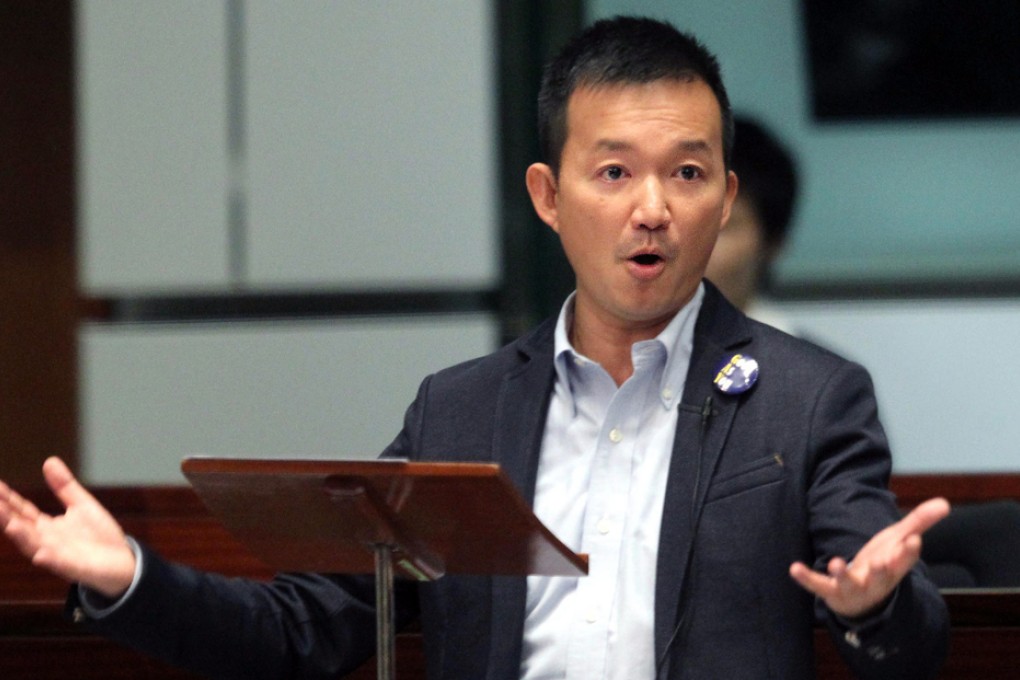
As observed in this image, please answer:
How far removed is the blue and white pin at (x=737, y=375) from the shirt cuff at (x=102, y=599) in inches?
27.9

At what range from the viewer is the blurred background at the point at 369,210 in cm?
404

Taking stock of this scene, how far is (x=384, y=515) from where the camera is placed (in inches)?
69.1

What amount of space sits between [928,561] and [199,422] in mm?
2109

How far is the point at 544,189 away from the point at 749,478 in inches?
20.2

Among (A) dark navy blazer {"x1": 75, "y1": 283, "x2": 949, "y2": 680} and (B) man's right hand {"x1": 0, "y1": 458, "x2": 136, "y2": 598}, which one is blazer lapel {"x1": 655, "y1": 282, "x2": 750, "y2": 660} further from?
(B) man's right hand {"x1": 0, "y1": 458, "x2": 136, "y2": 598}

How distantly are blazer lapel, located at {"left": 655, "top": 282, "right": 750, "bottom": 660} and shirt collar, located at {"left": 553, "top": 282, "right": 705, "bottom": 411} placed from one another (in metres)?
0.02

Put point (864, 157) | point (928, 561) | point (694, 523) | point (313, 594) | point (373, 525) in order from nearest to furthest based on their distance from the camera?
point (373, 525) → point (694, 523) → point (313, 594) → point (928, 561) → point (864, 157)

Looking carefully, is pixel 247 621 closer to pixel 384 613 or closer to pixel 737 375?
pixel 384 613

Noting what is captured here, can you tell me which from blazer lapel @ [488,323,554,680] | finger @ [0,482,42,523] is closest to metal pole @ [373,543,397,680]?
blazer lapel @ [488,323,554,680]

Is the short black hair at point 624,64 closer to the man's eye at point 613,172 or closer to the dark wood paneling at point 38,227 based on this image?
the man's eye at point 613,172

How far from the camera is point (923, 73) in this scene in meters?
4.10

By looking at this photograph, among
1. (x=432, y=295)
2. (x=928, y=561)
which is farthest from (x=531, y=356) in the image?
(x=432, y=295)

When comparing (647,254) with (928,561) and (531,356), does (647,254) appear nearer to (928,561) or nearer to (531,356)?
(531,356)

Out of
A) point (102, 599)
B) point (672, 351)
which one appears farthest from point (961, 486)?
point (102, 599)
